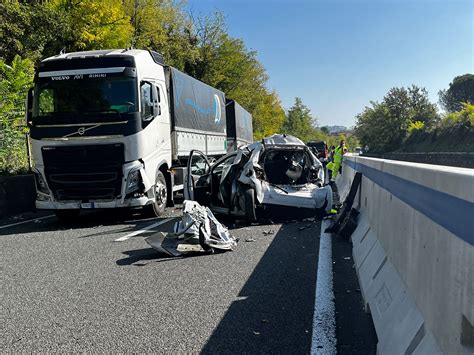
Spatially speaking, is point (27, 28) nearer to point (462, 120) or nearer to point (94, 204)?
point (94, 204)

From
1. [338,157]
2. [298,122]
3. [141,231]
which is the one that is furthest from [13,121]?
[298,122]

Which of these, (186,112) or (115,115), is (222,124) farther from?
(115,115)

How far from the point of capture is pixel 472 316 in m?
1.75

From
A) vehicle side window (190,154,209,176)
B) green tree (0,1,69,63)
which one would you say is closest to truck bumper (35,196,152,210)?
vehicle side window (190,154,209,176)

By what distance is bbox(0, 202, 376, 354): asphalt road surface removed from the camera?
132 inches

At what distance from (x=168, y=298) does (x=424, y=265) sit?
2626mm

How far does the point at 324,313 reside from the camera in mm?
3883

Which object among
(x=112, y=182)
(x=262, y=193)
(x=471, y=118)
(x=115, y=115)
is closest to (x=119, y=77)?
(x=115, y=115)

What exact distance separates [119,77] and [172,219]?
3162 mm

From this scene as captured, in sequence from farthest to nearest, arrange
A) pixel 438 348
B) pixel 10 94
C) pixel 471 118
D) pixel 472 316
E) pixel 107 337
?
pixel 471 118 < pixel 10 94 < pixel 107 337 < pixel 438 348 < pixel 472 316

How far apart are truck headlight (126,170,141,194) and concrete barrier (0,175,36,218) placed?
3633mm

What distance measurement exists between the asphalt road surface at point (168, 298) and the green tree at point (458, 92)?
98815mm

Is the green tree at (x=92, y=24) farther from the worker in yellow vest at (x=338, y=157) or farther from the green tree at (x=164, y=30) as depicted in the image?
the worker in yellow vest at (x=338, y=157)

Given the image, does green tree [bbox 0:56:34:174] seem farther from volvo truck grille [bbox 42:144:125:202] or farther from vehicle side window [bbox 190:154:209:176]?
vehicle side window [bbox 190:154:209:176]
